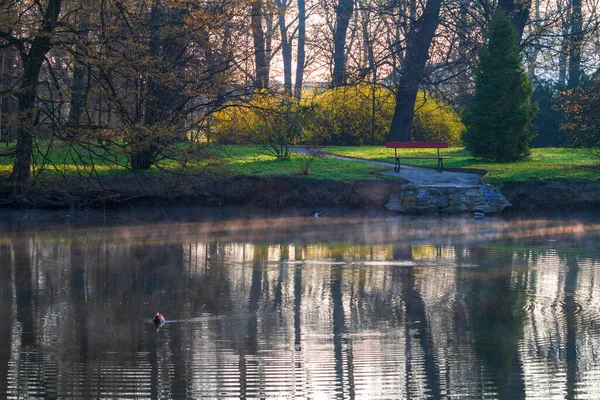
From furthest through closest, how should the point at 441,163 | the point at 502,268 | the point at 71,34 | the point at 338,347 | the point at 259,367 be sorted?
the point at 441,163, the point at 71,34, the point at 502,268, the point at 338,347, the point at 259,367

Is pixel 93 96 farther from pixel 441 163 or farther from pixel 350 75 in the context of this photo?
pixel 350 75

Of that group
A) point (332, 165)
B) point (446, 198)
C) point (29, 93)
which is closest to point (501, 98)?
point (446, 198)

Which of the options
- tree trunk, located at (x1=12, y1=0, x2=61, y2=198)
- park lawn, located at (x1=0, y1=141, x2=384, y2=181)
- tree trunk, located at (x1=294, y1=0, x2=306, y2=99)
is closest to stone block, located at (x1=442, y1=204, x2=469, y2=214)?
park lawn, located at (x1=0, y1=141, x2=384, y2=181)

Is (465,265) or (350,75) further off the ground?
(350,75)

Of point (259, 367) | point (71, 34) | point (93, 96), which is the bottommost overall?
point (259, 367)

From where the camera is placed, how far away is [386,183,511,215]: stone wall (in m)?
20.1

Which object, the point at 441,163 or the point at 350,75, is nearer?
the point at 441,163

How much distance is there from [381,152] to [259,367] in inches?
768

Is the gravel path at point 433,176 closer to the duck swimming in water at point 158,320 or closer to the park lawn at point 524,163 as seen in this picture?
the park lawn at point 524,163

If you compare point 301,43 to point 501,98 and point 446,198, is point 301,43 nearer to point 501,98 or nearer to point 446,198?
point 501,98

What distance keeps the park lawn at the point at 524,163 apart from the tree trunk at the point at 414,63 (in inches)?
60.6

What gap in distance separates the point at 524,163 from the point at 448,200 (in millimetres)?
4093

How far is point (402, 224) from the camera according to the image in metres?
18.2

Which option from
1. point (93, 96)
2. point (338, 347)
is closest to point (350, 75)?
point (93, 96)
